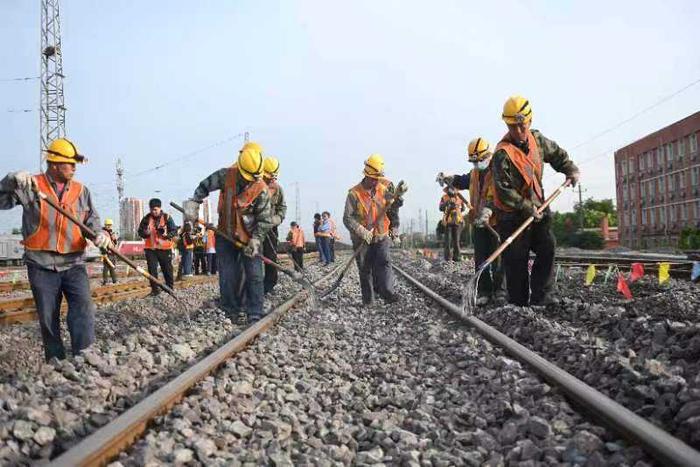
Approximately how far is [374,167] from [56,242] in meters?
4.52

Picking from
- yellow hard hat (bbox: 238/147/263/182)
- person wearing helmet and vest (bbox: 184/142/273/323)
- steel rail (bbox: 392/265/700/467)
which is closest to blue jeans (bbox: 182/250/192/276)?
person wearing helmet and vest (bbox: 184/142/273/323)

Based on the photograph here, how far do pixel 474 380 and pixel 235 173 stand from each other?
4.21 m

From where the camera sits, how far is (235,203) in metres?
7.26

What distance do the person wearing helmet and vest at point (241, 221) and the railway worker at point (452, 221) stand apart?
9029mm

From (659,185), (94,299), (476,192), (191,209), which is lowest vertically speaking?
(94,299)

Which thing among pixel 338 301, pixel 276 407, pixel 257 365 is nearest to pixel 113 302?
pixel 338 301

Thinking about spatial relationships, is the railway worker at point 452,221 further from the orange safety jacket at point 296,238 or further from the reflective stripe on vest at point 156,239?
the reflective stripe on vest at point 156,239

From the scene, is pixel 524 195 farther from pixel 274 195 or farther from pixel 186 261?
pixel 186 261

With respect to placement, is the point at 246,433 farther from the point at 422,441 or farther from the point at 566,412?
the point at 566,412

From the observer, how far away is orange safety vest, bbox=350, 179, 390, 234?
850 centimetres

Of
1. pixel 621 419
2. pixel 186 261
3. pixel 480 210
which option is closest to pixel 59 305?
pixel 621 419

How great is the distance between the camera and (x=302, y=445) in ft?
9.87

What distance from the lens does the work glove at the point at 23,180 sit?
4.54 metres

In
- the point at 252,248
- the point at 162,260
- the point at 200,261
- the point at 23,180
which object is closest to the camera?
the point at 23,180
